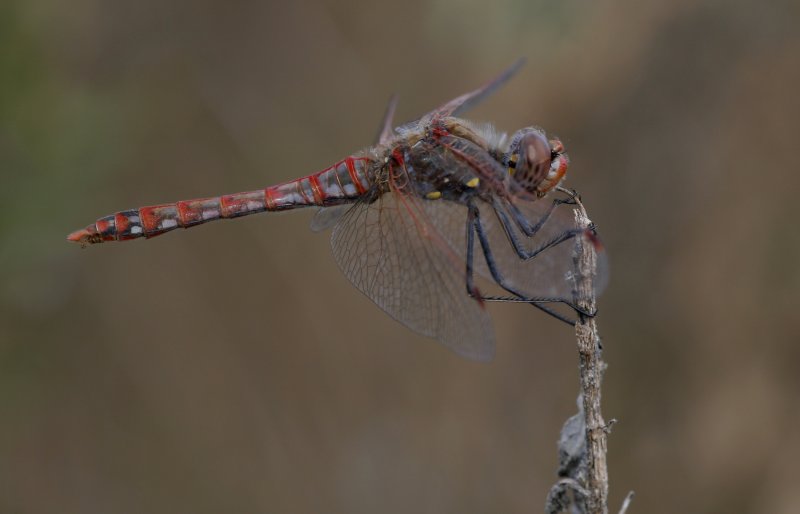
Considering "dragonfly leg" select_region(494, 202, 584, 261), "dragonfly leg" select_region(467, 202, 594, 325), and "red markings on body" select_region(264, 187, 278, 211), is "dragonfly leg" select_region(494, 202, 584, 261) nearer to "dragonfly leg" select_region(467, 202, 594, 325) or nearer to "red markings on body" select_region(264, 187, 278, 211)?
"dragonfly leg" select_region(467, 202, 594, 325)

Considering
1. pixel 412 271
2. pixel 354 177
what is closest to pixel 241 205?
pixel 354 177

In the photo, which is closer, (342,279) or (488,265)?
(488,265)

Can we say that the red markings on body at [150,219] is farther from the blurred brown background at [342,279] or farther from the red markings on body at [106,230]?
the blurred brown background at [342,279]

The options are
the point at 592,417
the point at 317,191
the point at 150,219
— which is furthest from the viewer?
the point at 150,219

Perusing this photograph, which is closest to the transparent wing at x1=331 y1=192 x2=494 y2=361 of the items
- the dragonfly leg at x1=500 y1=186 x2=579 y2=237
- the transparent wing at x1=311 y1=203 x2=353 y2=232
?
the transparent wing at x1=311 y1=203 x2=353 y2=232

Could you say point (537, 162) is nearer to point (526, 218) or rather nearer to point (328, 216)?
point (526, 218)

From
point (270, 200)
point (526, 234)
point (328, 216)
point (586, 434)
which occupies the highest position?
point (270, 200)
